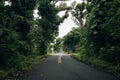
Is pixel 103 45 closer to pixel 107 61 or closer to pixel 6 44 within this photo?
pixel 107 61

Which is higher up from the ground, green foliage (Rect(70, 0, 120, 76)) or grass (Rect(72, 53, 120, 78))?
green foliage (Rect(70, 0, 120, 76))

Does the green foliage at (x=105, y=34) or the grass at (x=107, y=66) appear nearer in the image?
the grass at (x=107, y=66)

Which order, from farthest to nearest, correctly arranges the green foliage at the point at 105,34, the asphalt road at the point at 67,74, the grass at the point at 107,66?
1. the green foliage at the point at 105,34
2. the grass at the point at 107,66
3. the asphalt road at the point at 67,74

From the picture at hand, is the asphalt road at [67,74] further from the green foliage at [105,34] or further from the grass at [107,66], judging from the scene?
the green foliage at [105,34]

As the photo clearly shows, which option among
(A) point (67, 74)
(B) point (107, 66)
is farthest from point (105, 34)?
(A) point (67, 74)

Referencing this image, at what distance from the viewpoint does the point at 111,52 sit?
49.0 ft

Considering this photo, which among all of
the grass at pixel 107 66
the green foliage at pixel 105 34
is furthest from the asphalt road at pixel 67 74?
the green foliage at pixel 105 34

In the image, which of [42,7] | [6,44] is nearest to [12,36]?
[6,44]

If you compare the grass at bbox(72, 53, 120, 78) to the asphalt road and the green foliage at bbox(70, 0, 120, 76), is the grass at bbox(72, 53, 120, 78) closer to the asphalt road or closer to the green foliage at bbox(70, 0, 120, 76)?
the green foliage at bbox(70, 0, 120, 76)

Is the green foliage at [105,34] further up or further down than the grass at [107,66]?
further up

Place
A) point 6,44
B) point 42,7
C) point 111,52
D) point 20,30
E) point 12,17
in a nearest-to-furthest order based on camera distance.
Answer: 1. point 6,44
2. point 111,52
3. point 12,17
4. point 20,30
5. point 42,7

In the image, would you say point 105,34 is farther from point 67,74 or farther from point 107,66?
point 67,74

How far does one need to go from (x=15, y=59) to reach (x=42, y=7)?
2171cm

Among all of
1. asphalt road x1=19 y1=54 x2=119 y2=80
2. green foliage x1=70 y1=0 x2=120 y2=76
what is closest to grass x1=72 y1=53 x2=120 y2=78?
green foliage x1=70 y1=0 x2=120 y2=76
